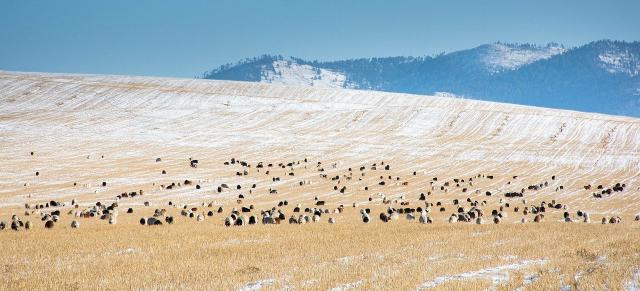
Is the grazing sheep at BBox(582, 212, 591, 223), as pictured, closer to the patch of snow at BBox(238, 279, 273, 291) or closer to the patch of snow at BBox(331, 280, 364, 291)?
the patch of snow at BBox(331, 280, 364, 291)

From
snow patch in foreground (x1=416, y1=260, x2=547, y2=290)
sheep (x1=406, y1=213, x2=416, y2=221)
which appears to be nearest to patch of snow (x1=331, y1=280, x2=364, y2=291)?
snow patch in foreground (x1=416, y1=260, x2=547, y2=290)

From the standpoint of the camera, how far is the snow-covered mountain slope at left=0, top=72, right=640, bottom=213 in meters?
67.6

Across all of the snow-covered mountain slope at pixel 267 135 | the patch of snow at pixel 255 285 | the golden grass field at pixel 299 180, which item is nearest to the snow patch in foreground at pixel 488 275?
the golden grass field at pixel 299 180

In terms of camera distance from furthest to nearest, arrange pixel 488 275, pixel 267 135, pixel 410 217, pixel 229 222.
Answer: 1. pixel 267 135
2. pixel 410 217
3. pixel 229 222
4. pixel 488 275

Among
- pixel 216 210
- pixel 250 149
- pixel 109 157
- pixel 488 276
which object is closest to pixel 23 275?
pixel 488 276

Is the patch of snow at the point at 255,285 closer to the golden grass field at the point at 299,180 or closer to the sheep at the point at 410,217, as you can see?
the golden grass field at the point at 299,180

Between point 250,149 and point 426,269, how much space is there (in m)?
72.0

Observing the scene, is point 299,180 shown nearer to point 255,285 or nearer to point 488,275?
point 488,275

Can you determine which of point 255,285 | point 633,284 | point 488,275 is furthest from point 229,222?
point 633,284

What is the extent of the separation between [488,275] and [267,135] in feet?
281

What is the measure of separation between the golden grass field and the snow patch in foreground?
99 mm

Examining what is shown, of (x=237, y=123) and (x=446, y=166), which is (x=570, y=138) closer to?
(x=446, y=166)

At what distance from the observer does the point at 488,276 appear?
61.2 ft

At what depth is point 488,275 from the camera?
18.8 meters
